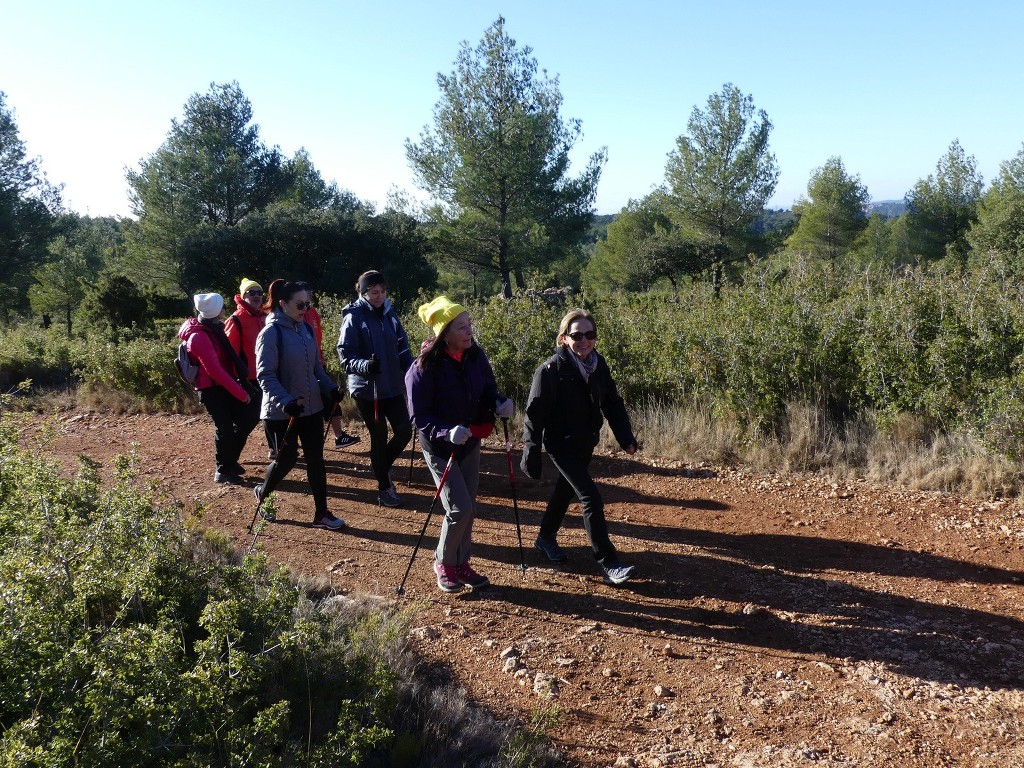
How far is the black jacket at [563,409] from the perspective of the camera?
4504 mm

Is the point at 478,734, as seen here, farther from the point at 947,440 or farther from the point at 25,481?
the point at 947,440

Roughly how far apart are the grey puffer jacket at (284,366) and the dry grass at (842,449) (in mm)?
3249

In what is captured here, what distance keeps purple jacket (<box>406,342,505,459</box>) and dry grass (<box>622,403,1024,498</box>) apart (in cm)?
330

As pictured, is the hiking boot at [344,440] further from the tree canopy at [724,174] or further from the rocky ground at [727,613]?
the tree canopy at [724,174]

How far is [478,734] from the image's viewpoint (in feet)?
9.93

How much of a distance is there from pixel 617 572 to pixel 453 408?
4.75 ft

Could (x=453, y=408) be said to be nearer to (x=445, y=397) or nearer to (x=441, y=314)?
(x=445, y=397)

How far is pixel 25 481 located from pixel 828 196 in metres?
45.9

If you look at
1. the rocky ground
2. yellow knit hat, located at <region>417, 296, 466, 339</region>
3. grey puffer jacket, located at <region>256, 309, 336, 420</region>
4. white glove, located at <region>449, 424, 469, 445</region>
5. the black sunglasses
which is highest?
yellow knit hat, located at <region>417, 296, 466, 339</region>

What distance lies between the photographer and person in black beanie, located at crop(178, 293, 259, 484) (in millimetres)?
6289

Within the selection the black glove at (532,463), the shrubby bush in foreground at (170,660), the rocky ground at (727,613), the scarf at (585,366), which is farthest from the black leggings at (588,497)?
the shrubby bush in foreground at (170,660)

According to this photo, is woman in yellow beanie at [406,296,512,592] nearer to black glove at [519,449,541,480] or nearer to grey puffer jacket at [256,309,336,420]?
black glove at [519,449,541,480]

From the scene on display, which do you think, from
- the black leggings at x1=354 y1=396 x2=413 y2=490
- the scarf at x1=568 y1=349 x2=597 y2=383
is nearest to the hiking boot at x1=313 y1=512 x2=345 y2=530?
the black leggings at x1=354 y1=396 x2=413 y2=490

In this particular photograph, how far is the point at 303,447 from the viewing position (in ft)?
17.6
